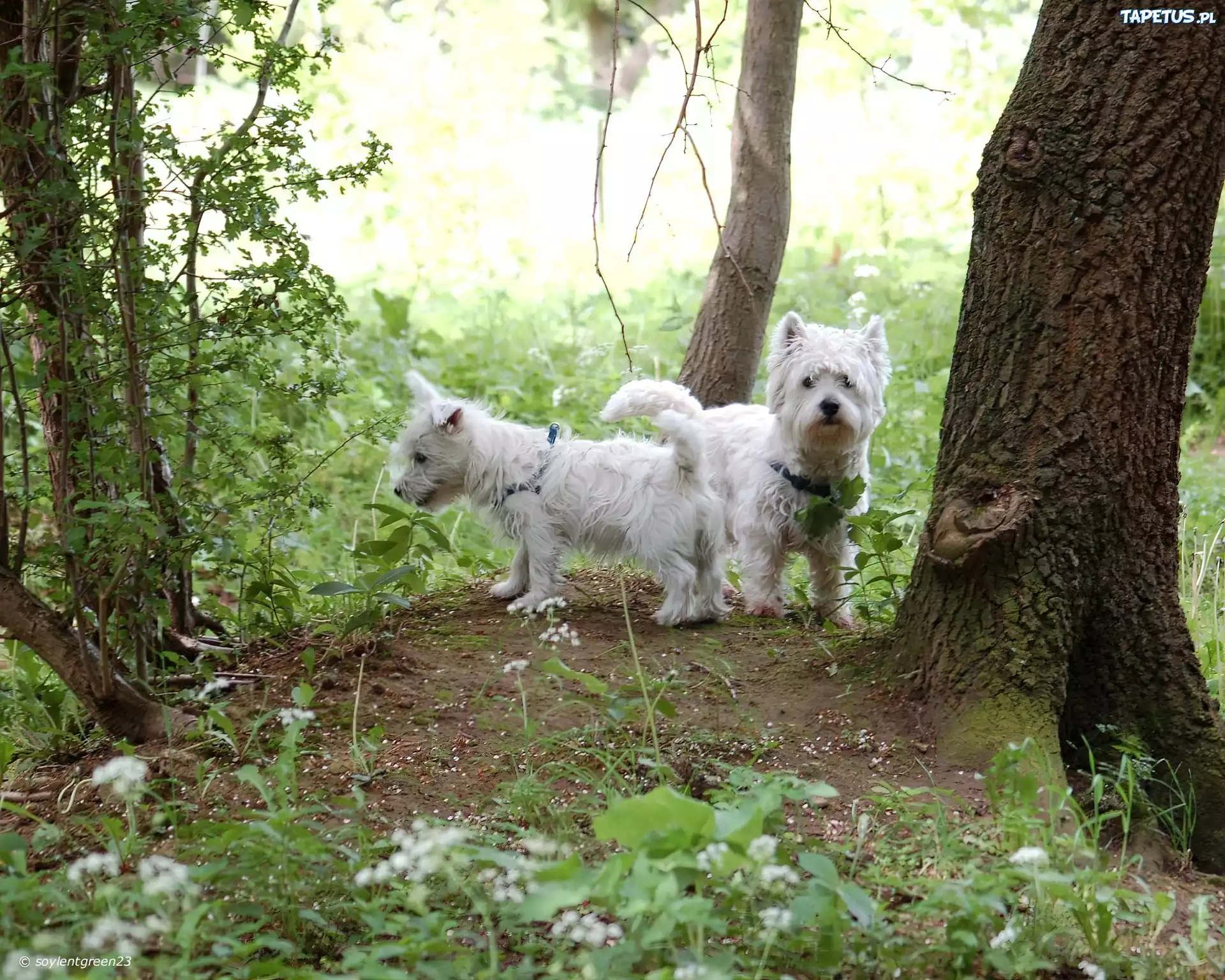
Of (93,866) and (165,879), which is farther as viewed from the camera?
(93,866)

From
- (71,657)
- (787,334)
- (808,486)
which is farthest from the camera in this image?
(787,334)

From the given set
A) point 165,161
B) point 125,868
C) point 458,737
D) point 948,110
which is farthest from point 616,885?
point 948,110

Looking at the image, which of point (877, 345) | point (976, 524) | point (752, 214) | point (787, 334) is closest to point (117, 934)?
point (976, 524)

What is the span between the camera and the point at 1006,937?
2.54 metres

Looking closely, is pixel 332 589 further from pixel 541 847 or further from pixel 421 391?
pixel 541 847

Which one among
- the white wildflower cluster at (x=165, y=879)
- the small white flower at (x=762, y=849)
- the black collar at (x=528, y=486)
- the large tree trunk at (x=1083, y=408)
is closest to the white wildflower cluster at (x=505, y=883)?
the small white flower at (x=762, y=849)

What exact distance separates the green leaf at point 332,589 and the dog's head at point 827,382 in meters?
2.12

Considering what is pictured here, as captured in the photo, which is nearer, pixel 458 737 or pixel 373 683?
pixel 458 737

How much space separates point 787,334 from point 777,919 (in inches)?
143

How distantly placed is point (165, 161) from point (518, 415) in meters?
5.04

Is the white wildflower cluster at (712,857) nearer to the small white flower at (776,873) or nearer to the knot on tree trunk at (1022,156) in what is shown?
the small white flower at (776,873)

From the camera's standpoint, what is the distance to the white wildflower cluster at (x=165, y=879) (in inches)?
89.5

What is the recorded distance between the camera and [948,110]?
42.5 feet

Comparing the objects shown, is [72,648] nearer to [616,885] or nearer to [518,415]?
[616,885]
